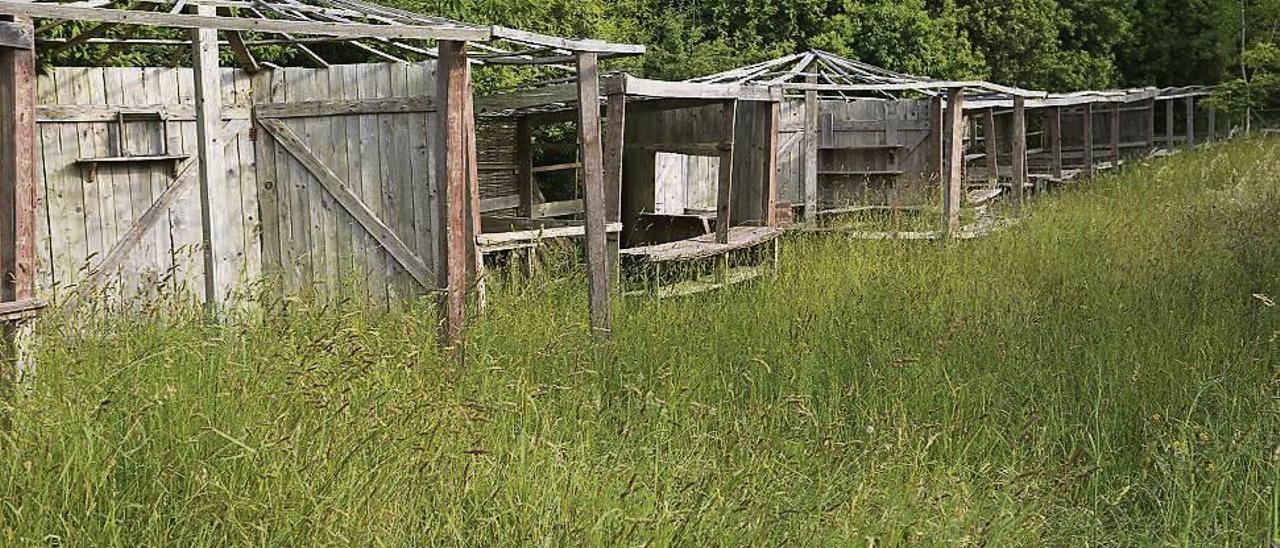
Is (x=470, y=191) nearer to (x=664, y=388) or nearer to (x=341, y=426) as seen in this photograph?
(x=664, y=388)

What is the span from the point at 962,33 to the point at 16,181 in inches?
784

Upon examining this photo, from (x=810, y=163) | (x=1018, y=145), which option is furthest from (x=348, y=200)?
(x=1018, y=145)

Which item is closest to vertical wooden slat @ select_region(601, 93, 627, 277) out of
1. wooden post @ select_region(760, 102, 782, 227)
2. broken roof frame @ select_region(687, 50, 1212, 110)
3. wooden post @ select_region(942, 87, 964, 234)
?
wooden post @ select_region(760, 102, 782, 227)

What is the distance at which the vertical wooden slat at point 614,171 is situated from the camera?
8.05 metres

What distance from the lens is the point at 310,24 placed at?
233 inches

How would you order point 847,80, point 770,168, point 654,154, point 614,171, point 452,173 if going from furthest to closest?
1. point 847,80
2. point 654,154
3. point 770,168
4. point 614,171
5. point 452,173

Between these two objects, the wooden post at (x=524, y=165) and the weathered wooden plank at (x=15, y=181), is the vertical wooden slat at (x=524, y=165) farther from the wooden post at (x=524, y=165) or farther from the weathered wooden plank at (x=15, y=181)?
the weathered wooden plank at (x=15, y=181)

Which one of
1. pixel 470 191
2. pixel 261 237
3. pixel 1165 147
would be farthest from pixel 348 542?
pixel 1165 147

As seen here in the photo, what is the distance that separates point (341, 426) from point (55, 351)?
1.41 m

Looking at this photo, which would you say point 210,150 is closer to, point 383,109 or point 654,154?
point 383,109

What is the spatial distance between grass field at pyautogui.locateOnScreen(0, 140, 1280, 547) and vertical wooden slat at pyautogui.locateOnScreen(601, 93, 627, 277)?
66 cm

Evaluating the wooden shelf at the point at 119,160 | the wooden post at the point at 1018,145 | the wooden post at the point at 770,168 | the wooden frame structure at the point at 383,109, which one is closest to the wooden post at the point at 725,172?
the wooden post at the point at 770,168

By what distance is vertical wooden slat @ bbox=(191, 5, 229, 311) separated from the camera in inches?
274

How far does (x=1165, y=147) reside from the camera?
2661 centimetres
